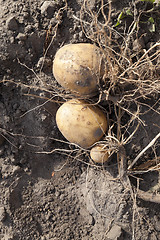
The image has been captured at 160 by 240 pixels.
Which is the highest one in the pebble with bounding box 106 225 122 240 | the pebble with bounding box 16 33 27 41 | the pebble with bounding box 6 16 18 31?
the pebble with bounding box 6 16 18 31

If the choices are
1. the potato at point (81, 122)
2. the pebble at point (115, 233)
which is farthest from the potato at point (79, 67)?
the pebble at point (115, 233)

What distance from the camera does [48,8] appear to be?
4.72ft

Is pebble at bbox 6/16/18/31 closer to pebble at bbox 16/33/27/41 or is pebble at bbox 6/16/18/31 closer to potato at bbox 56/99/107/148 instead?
pebble at bbox 16/33/27/41

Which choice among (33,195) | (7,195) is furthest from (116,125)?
(7,195)

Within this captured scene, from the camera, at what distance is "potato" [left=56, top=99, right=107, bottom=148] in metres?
1.40

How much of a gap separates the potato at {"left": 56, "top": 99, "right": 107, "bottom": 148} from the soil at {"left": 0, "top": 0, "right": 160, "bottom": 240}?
0.10 meters

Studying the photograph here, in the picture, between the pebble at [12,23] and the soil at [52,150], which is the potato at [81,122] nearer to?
the soil at [52,150]

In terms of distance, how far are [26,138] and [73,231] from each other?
2.32 feet

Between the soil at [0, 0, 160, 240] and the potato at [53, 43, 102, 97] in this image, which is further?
the soil at [0, 0, 160, 240]

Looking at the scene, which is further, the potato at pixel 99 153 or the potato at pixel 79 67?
the potato at pixel 99 153

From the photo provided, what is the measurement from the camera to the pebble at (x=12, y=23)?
142 centimetres

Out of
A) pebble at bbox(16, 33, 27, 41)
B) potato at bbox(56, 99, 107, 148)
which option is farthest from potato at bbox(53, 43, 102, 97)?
pebble at bbox(16, 33, 27, 41)

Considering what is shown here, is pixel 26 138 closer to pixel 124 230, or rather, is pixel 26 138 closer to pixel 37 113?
pixel 37 113

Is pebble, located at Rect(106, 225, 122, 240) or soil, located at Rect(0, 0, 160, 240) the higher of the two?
soil, located at Rect(0, 0, 160, 240)
